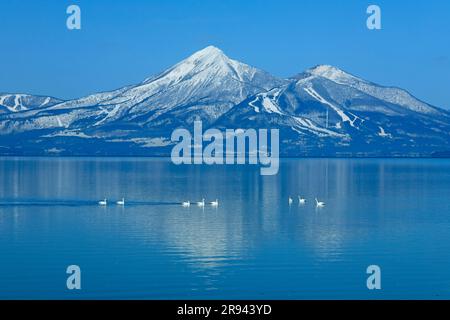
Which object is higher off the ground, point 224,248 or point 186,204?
point 186,204

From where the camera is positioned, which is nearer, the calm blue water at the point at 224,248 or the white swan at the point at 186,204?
the calm blue water at the point at 224,248

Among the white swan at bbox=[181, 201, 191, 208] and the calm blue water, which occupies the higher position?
the white swan at bbox=[181, 201, 191, 208]

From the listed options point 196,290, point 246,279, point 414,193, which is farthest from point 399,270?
point 414,193

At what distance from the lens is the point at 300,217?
53594mm

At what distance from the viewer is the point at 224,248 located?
38.9m

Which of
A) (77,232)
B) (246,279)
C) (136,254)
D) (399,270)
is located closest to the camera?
(246,279)

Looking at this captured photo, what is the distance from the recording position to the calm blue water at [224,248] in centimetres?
3030

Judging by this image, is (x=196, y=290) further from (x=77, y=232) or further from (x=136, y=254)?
(x=77, y=232)

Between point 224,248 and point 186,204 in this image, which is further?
point 186,204

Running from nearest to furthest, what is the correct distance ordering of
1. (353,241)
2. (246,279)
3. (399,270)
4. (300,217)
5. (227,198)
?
1. (246,279)
2. (399,270)
3. (353,241)
4. (300,217)
5. (227,198)

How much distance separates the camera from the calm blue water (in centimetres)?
3030

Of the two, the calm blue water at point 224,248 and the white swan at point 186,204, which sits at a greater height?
the white swan at point 186,204

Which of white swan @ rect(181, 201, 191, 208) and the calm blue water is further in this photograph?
white swan @ rect(181, 201, 191, 208)
